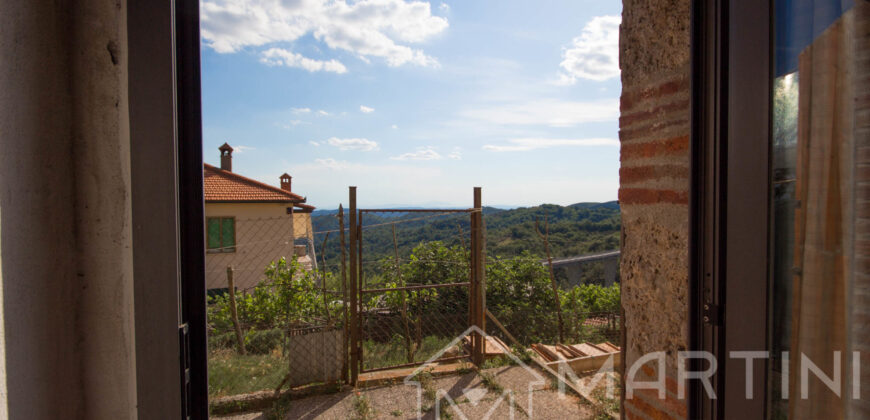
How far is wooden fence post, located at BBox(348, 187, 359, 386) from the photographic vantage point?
11.7 feet

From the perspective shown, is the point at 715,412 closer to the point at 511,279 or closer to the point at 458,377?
the point at 458,377

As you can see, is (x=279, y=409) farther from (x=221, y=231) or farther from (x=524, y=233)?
(x=221, y=231)

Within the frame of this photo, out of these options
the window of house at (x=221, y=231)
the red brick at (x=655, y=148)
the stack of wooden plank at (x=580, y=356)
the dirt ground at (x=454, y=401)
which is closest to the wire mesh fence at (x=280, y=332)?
the dirt ground at (x=454, y=401)

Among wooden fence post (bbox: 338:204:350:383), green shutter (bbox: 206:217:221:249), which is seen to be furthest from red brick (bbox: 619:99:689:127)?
green shutter (bbox: 206:217:221:249)

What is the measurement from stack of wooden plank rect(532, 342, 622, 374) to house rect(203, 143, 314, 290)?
8.07 m

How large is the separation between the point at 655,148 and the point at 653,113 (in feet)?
0.36

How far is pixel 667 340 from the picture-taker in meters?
1.21

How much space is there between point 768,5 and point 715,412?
0.89 metres

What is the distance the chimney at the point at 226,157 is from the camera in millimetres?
13922

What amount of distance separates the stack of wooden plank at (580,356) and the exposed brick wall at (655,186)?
2.68 m

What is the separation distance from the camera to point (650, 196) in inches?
50.1

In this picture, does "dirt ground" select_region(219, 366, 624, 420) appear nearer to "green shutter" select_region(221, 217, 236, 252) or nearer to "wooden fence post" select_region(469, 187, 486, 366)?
"wooden fence post" select_region(469, 187, 486, 366)

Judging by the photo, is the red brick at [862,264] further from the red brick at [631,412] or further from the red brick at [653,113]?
the red brick at [631,412]

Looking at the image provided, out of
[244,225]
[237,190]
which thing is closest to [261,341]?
[244,225]
